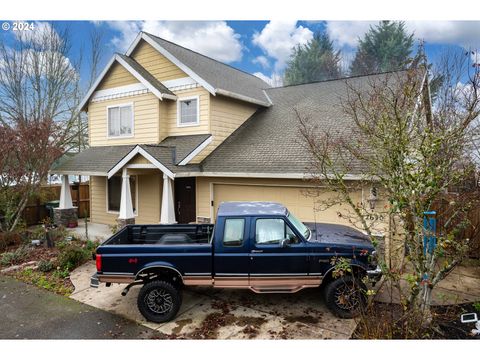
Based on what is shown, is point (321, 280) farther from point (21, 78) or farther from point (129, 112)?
point (21, 78)

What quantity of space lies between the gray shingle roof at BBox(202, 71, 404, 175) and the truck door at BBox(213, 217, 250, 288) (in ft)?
12.8

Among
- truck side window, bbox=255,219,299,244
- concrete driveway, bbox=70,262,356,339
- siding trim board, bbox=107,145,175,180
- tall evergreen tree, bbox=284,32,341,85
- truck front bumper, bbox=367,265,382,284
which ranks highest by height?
tall evergreen tree, bbox=284,32,341,85

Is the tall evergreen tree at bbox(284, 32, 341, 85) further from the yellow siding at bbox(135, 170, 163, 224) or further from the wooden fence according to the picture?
the yellow siding at bbox(135, 170, 163, 224)

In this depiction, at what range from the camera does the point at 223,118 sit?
1201cm

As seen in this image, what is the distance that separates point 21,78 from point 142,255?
59.4 ft

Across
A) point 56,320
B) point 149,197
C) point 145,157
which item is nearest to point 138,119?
point 149,197

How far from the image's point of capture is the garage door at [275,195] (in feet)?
30.1

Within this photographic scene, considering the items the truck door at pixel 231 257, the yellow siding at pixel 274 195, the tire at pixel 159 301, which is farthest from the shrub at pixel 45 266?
the truck door at pixel 231 257

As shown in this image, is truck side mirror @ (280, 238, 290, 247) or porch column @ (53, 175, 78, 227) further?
porch column @ (53, 175, 78, 227)

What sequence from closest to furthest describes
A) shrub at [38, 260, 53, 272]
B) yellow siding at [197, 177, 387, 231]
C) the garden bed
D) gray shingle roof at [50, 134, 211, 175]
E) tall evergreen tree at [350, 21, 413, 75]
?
the garden bed
shrub at [38, 260, 53, 272]
yellow siding at [197, 177, 387, 231]
gray shingle roof at [50, 134, 211, 175]
tall evergreen tree at [350, 21, 413, 75]

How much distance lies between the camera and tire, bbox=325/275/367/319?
5.38 meters

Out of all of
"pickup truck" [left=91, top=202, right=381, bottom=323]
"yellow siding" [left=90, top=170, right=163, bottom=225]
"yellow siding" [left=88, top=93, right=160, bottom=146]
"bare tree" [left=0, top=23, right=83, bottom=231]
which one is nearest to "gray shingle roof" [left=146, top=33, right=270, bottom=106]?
"yellow siding" [left=88, top=93, right=160, bottom=146]

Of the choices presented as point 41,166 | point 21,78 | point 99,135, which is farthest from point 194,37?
point 21,78

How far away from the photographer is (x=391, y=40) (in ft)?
90.7
